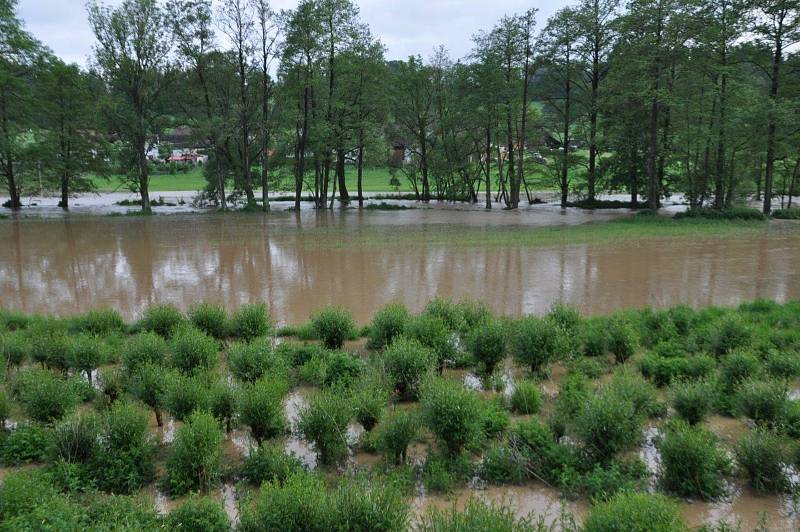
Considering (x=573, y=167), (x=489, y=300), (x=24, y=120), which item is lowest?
(x=489, y=300)

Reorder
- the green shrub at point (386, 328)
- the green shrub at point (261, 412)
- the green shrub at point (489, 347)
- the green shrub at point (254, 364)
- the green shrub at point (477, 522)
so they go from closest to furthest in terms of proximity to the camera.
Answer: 1. the green shrub at point (477, 522)
2. the green shrub at point (261, 412)
3. the green shrub at point (254, 364)
4. the green shrub at point (489, 347)
5. the green shrub at point (386, 328)

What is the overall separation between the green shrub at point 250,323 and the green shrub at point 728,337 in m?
6.14

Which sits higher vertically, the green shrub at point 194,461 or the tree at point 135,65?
the tree at point 135,65

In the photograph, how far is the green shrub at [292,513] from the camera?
367cm

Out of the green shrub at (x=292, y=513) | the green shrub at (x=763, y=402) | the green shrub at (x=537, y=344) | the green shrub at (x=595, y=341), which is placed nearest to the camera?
the green shrub at (x=292, y=513)

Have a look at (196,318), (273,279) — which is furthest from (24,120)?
(196,318)

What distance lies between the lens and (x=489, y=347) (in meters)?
7.18

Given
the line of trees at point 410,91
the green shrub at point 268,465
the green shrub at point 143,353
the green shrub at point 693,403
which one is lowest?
the green shrub at point 268,465

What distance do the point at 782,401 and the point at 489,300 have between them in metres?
5.98

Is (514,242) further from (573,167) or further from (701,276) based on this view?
(573,167)

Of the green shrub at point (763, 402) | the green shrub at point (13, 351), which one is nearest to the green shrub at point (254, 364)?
the green shrub at point (13, 351)

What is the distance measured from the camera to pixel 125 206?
128ft

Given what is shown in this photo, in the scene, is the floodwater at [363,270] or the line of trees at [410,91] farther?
the line of trees at [410,91]

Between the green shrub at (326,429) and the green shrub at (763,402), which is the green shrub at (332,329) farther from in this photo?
the green shrub at (763,402)
